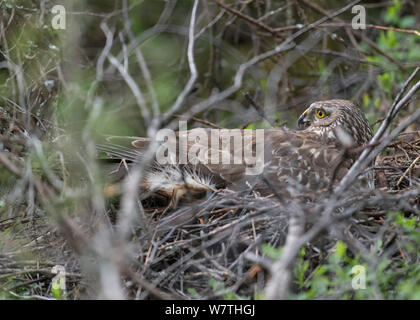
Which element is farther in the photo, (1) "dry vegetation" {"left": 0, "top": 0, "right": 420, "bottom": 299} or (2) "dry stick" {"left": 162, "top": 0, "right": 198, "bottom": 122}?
(1) "dry vegetation" {"left": 0, "top": 0, "right": 420, "bottom": 299}

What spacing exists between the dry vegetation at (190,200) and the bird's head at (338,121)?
308mm

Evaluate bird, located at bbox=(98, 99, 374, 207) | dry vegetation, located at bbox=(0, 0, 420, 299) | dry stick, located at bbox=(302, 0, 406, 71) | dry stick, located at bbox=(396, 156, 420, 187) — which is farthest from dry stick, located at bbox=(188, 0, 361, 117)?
dry stick, located at bbox=(396, 156, 420, 187)

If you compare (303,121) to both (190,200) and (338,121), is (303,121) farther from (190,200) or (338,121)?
(190,200)

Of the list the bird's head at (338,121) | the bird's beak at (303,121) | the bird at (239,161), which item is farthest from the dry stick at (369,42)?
the bird at (239,161)

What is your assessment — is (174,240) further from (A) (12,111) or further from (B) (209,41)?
(B) (209,41)

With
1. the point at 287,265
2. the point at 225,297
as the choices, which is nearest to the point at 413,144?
the point at 225,297

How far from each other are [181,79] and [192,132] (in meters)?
1.86

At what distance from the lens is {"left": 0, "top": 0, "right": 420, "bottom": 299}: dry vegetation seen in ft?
Result: 9.37

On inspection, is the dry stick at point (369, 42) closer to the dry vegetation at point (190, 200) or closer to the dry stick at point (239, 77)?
the dry vegetation at point (190, 200)

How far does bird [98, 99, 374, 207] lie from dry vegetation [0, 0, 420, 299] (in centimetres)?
16

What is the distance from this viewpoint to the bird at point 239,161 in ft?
13.3

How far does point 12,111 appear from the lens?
14.2ft

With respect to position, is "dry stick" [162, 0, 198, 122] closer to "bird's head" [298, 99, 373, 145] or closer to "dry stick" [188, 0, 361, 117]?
"dry stick" [188, 0, 361, 117]

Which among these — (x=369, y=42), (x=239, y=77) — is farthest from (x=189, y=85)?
(x=369, y=42)
